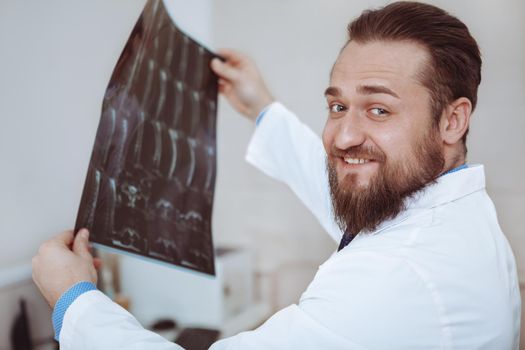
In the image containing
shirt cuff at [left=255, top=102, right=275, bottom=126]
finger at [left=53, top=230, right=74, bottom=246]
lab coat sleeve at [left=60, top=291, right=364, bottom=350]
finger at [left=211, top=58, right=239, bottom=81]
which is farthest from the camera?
shirt cuff at [left=255, top=102, right=275, bottom=126]

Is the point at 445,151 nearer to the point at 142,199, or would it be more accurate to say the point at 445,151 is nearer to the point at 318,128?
the point at 142,199

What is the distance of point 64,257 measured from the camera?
807mm

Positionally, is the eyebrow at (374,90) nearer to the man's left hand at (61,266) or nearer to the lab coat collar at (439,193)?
the lab coat collar at (439,193)

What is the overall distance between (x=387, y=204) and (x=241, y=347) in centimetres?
35

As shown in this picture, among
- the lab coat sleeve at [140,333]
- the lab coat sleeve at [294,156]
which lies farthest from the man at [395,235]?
the lab coat sleeve at [294,156]

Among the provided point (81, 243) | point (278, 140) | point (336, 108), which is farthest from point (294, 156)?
point (81, 243)

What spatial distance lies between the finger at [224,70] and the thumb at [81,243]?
21.5 inches

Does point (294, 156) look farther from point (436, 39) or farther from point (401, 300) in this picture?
point (401, 300)

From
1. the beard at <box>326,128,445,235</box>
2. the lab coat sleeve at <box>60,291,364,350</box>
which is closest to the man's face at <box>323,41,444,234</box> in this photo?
the beard at <box>326,128,445,235</box>

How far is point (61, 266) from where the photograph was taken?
803mm

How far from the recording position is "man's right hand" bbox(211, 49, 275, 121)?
1.25m

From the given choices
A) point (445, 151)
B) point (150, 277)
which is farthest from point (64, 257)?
point (150, 277)

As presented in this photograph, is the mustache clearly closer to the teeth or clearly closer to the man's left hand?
the teeth

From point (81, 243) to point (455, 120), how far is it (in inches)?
26.6
